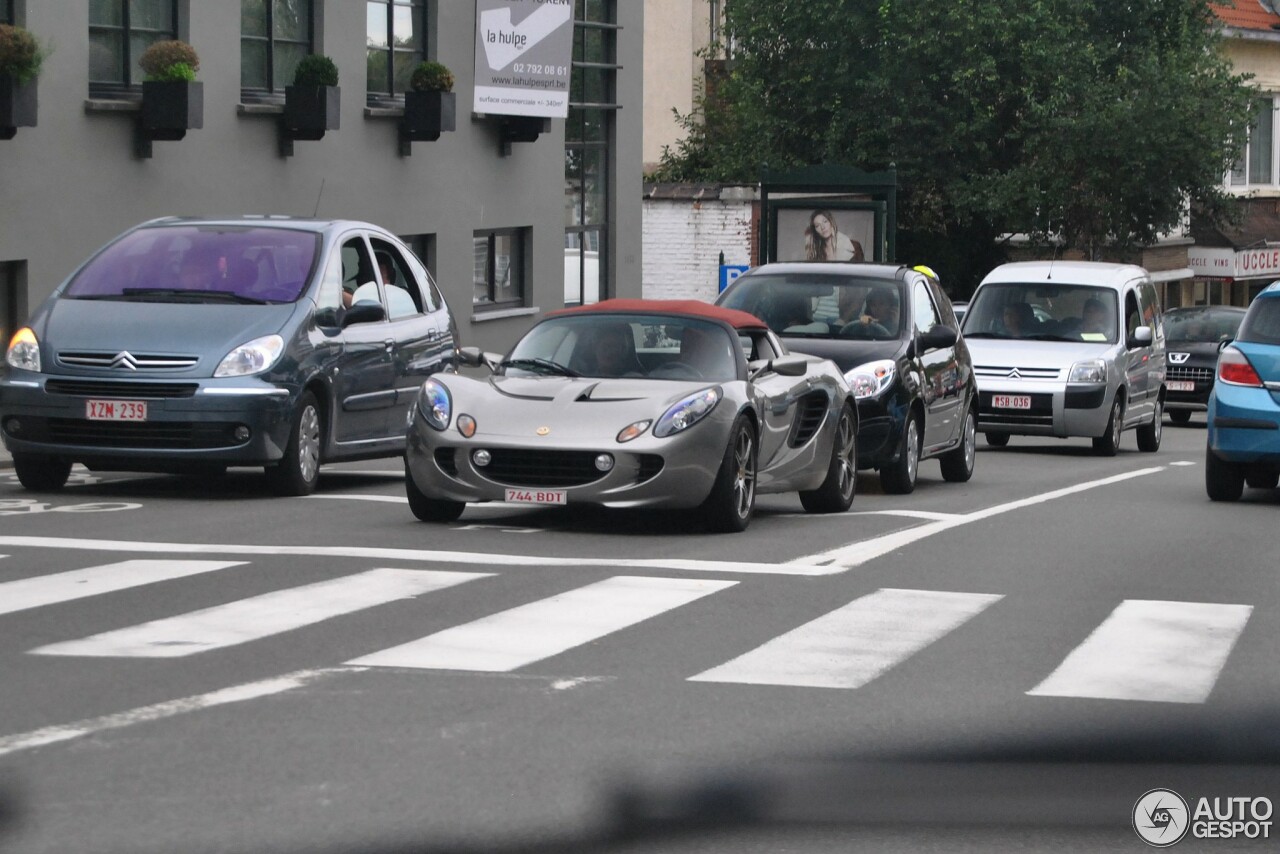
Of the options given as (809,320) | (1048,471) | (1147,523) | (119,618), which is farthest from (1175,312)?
(119,618)

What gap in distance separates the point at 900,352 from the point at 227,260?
5.00 meters

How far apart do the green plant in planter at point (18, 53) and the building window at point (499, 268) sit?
12.6 metres

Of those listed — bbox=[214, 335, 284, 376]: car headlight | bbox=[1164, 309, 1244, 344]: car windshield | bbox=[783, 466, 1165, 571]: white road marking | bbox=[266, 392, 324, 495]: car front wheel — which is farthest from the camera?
bbox=[1164, 309, 1244, 344]: car windshield

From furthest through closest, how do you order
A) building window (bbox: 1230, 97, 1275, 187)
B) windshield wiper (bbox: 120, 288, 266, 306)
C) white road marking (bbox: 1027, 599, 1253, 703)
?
building window (bbox: 1230, 97, 1275, 187)
windshield wiper (bbox: 120, 288, 266, 306)
white road marking (bbox: 1027, 599, 1253, 703)

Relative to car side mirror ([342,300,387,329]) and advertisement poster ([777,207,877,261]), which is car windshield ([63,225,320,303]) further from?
advertisement poster ([777,207,877,261])

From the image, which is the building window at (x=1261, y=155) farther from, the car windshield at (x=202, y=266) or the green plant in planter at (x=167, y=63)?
the car windshield at (x=202, y=266)

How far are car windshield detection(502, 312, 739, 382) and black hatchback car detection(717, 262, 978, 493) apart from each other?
3464 mm

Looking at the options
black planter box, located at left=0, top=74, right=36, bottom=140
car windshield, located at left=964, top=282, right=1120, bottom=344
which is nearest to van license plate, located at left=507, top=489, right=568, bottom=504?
black planter box, located at left=0, top=74, right=36, bottom=140

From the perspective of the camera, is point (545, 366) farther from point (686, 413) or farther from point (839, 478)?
point (839, 478)

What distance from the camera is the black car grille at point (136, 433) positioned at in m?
12.8

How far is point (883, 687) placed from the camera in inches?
272

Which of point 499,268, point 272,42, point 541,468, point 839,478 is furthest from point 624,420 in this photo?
point 499,268

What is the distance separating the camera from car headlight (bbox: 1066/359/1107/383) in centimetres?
2297

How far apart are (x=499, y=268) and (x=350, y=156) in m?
6.03
